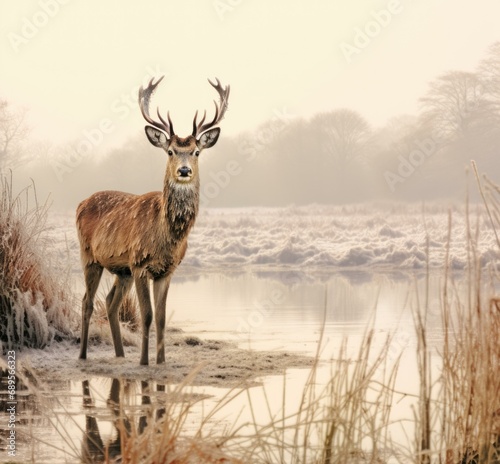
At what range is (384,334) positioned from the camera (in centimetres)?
1235

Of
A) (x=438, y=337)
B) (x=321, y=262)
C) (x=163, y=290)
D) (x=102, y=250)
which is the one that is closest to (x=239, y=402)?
(x=163, y=290)

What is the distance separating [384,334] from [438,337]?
73 centimetres

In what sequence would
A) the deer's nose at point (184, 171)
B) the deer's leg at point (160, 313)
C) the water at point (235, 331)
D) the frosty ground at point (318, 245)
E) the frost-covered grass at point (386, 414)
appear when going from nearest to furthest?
the frost-covered grass at point (386, 414), the water at point (235, 331), the deer's nose at point (184, 171), the deer's leg at point (160, 313), the frosty ground at point (318, 245)

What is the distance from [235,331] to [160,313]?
9.49 ft

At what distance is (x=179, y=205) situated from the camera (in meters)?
10.3

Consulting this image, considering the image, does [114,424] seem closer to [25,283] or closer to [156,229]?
[156,229]

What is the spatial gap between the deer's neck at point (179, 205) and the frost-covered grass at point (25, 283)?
182cm

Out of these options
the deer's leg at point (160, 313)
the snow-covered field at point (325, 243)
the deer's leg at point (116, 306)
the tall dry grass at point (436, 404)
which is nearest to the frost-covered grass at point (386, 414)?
the tall dry grass at point (436, 404)

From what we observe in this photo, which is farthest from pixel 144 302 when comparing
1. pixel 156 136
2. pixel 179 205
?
pixel 156 136

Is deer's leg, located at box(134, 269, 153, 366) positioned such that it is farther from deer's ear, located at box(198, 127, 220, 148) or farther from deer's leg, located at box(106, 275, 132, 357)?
deer's ear, located at box(198, 127, 220, 148)

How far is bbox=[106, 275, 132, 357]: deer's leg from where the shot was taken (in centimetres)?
1120

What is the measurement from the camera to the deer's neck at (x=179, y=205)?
33.8 ft

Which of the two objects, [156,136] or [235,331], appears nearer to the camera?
[156,136]

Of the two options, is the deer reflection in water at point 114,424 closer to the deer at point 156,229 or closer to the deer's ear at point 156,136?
the deer at point 156,229
